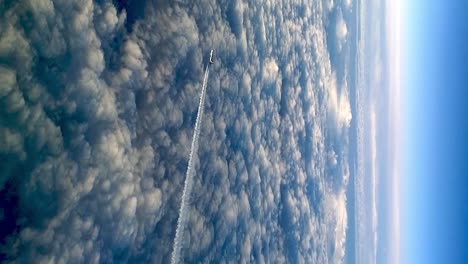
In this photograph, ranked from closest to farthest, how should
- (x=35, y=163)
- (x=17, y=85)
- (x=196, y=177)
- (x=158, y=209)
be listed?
(x=17, y=85) < (x=35, y=163) < (x=158, y=209) < (x=196, y=177)

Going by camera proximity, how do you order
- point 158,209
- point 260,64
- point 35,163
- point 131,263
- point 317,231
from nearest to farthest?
point 35,163 → point 131,263 → point 158,209 → point 260,64 → point 317,231

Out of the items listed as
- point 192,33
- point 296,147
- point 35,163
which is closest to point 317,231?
point 296,147

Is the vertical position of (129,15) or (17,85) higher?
(129,15)

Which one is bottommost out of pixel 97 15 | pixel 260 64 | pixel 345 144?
pixel 97 15

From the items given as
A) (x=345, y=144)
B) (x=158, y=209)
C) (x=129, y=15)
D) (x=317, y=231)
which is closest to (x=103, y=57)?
(x=129, y=15)

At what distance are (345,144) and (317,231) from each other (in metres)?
6.16

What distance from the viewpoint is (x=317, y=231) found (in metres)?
13.3

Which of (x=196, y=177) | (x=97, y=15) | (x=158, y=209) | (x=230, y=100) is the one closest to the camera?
(x=97, y=15)

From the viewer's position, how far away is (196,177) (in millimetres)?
5590

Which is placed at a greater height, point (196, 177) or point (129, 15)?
point (129, 15)

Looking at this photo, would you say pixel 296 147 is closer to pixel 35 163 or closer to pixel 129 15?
pixel 129 15

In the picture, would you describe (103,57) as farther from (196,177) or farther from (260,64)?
(260,64)

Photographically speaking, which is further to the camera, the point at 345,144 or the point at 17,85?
the point at 345,144

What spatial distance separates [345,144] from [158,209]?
1508 centimetres
